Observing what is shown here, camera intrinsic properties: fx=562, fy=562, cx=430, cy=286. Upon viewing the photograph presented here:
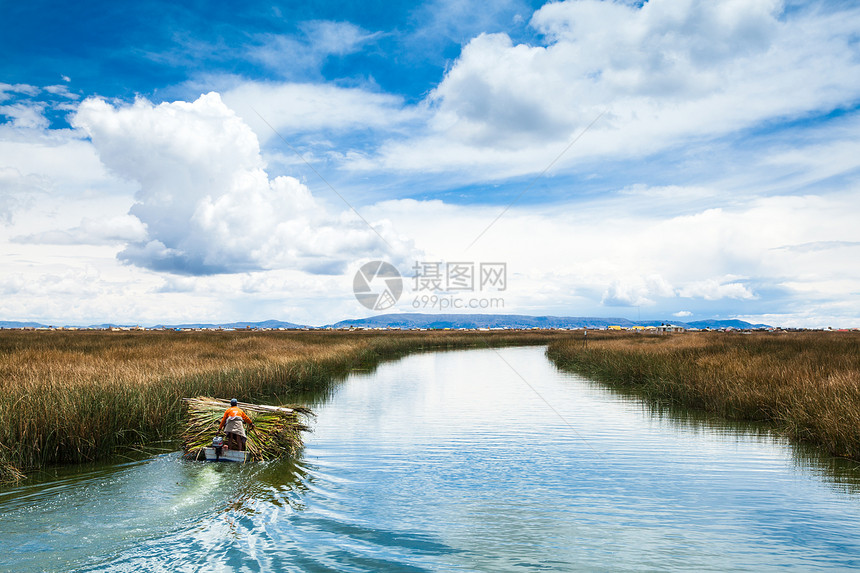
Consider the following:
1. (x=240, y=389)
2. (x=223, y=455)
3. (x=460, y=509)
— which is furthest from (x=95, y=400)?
(x=460, y=509)

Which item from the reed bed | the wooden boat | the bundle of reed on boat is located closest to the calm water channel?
the wooden boat

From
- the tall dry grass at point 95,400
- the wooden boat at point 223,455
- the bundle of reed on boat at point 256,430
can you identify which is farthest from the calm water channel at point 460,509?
the tall dry grass at point 95,400

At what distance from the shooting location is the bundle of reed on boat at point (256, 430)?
526 inches

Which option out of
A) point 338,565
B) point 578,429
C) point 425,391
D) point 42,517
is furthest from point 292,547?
point 425,391

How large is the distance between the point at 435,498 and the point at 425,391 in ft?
57.0

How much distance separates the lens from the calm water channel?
796 cm

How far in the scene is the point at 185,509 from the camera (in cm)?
968

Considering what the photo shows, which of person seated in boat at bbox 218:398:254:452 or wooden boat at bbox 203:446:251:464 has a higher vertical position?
person seated in boat at bbox 218:398:254:452

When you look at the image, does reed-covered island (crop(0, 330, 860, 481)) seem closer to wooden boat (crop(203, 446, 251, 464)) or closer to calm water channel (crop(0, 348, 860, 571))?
calm water channel (crop(0, 348, 860, 571))

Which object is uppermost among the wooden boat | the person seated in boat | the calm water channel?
the person seated in boat

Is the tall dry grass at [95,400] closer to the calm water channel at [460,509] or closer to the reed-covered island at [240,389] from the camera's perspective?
the reed-covered island at [240,389]

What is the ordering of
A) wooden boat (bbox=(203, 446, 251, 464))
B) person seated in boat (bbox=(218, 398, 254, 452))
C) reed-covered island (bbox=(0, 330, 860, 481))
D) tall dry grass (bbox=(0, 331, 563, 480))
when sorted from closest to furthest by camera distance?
tall dry grass (bbox=(0, 331, 563, 480))
reed-covered island (bbox=(0, 330, 860, 481))
wooden boat (bbox=(203, 446, 251, 464))
person seated in boat (bbox=(218, 398, 254, 452))

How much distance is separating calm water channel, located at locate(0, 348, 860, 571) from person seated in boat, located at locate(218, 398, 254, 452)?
53 centimetres

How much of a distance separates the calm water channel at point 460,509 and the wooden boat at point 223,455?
25 cm
